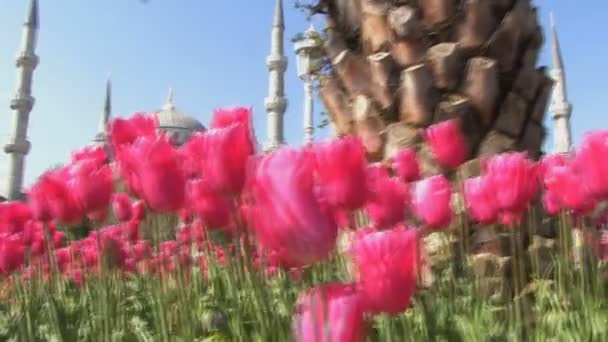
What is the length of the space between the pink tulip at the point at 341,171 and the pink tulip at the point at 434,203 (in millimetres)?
716

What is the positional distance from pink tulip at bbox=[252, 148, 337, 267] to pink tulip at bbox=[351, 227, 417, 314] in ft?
0.47

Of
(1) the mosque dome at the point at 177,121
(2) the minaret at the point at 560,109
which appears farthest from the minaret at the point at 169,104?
(2) the minaret at the point at 560,109

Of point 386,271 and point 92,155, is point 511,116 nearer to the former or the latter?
point 92,155

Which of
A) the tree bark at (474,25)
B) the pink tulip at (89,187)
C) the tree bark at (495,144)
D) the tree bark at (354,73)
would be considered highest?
the tree bark at (474,25)

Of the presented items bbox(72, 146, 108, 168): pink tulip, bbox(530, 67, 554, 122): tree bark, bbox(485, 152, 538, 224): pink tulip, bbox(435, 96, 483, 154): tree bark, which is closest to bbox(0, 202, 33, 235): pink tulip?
bbox(72, 146, 108, 168): pink tulip

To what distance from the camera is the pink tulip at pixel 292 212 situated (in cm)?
89

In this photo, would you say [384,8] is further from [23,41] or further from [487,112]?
[23,41]

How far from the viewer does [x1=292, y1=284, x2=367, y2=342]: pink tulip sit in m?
0.79

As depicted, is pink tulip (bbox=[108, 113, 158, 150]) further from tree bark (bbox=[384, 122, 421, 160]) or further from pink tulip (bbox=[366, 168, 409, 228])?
tree bark (bbox=[384, 122, 421, 160])

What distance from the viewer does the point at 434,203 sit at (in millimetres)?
2125

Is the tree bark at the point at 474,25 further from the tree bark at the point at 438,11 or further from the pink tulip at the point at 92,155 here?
the pink tulip at the point at 92,155

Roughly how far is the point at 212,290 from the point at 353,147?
1.61 meters

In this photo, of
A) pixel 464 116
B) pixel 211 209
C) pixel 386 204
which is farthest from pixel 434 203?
pixel 464 116

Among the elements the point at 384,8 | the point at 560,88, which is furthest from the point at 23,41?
the point at 384,8
